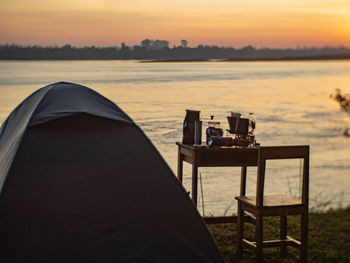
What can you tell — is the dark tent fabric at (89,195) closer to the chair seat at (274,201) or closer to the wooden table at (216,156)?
the chair seat at (274,201)

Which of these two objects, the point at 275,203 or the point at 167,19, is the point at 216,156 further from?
the point at 167,19

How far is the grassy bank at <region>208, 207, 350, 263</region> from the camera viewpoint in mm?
4555

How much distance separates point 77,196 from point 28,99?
1.30 m

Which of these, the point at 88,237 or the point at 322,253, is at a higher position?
the point at 88,237

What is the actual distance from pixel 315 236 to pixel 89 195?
2.78 metres

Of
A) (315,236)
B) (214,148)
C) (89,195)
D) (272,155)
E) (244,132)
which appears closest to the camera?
(89,195)

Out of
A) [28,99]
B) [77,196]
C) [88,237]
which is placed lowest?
[88,237]

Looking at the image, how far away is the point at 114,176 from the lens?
3.38 m

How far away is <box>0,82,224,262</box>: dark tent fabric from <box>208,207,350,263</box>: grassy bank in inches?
52.9

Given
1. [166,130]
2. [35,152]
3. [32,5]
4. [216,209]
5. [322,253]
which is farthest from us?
[32,5]

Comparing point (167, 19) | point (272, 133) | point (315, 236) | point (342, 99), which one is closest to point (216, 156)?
point (315, 236)

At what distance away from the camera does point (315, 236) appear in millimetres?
5121

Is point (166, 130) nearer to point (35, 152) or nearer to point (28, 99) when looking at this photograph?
point (28, 99)

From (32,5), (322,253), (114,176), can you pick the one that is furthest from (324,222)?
(32,5)
